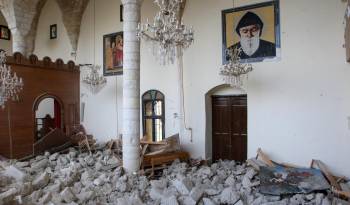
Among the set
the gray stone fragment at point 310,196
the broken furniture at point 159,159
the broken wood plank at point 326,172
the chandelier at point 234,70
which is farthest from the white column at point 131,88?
the broken wood plank at point 326,172

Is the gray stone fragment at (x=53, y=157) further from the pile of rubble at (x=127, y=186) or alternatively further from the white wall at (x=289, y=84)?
the white wall at (x=289, y=84)

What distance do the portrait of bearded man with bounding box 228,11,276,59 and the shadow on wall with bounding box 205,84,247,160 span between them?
3.29 ft

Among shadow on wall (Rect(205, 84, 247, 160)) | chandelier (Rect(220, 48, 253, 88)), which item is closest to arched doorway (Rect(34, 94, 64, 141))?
shadow on wall (Rect(205, 84, 247, 160))

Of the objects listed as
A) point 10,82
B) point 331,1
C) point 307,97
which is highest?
point 331,1

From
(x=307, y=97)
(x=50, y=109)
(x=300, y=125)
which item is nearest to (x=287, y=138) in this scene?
(x=300, y=125)

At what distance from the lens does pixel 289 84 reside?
23.2ft

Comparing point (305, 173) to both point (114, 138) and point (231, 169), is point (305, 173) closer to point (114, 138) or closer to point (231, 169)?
point (231, 169)

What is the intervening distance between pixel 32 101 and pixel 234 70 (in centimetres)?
651

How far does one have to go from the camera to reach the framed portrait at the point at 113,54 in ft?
32.7

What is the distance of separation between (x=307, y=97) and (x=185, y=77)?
3285mm

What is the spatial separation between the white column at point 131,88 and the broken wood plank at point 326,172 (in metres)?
4.05

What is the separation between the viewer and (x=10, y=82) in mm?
8141

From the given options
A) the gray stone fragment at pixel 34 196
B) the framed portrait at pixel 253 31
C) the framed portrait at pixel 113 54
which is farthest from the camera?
the framed portrait at pixel 113 54

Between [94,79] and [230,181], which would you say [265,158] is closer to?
[230,181]
